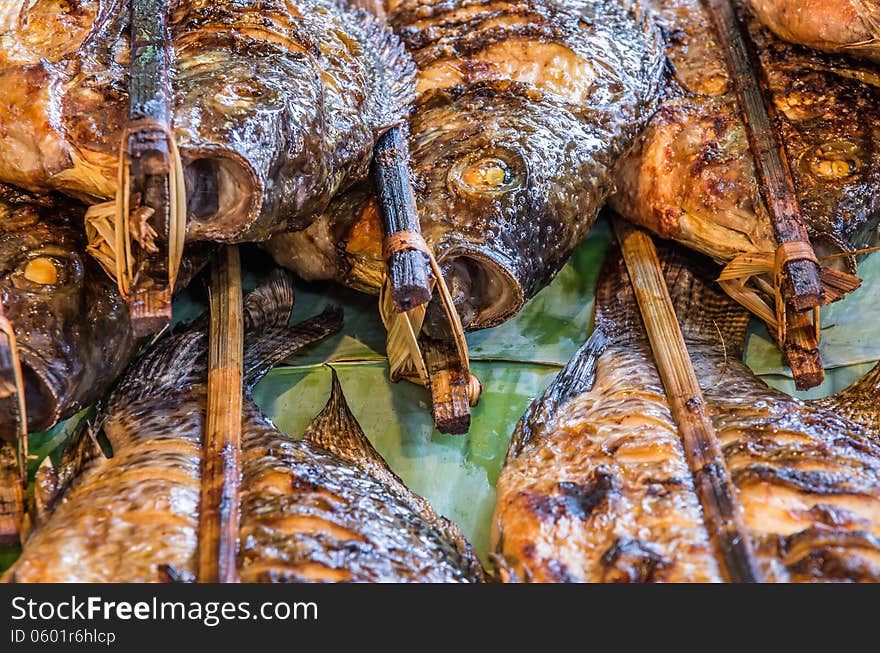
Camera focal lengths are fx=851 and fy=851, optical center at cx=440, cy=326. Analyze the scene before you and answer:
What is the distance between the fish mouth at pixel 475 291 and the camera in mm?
2648

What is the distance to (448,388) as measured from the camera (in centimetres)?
276

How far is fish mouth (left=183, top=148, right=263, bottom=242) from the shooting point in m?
2.25

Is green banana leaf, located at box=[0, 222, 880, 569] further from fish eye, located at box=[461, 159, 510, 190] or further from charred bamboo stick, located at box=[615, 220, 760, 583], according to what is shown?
fish eye, located at box=[461, 159, 510, 190]

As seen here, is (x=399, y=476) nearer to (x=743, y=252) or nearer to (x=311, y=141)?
(x=311, y=141)

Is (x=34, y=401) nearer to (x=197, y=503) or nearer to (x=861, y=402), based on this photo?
(x=197, y=503)

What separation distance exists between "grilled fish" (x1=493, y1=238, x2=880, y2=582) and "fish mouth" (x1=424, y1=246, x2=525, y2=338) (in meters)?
0.34

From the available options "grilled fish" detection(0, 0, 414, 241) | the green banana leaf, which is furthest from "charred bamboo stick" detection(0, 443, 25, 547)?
"grilled fish" detection(0, 0, 414, 241)

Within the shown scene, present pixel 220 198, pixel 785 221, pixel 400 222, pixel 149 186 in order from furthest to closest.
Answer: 1. pixel 785 221
2. pixel 400 222
3. pixel 220 198
4. pixel 149 186

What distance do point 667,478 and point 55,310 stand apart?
1816 mm

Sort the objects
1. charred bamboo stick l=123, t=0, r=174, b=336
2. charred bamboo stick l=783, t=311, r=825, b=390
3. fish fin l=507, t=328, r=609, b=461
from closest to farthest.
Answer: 1. charred bamboo stick l=123, t=0, r=174, b=336
2. fish fin l=507, t=328, r=609, b=461
3. charred bamboo stick l=783, t=311, r=825, b=390

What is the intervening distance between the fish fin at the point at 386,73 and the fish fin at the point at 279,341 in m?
0.76

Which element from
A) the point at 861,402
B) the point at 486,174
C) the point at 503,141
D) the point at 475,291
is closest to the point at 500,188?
the point at 486,174

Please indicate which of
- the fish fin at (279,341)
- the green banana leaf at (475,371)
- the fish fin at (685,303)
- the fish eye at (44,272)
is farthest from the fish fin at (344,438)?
the fish fin at (685,303)
